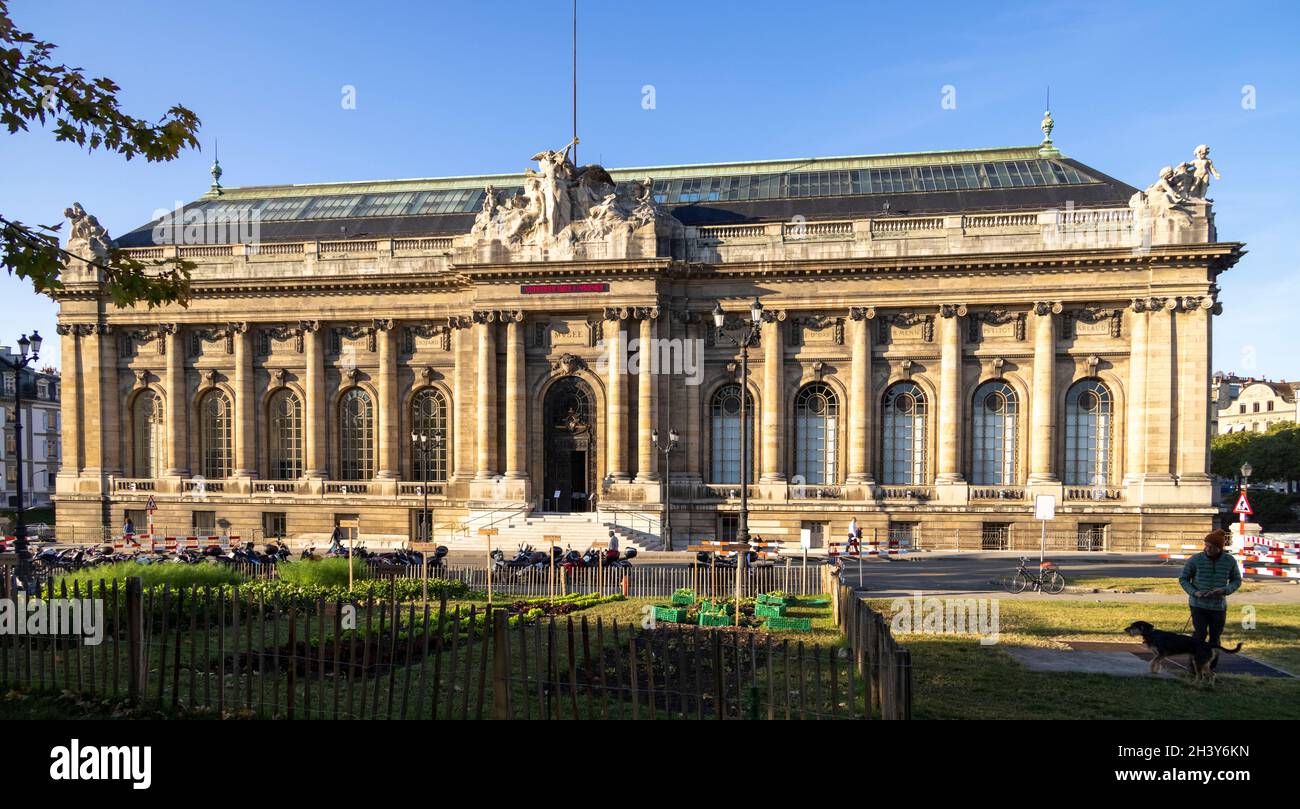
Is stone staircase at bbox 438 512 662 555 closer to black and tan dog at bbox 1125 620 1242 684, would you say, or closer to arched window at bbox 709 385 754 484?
arched window at bbox 709 385 754 484

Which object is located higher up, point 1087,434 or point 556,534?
point 1087,434

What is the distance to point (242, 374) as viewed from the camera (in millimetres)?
43969

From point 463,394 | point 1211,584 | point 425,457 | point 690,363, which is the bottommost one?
point 425,457

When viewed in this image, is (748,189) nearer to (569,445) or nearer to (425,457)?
(569,445)

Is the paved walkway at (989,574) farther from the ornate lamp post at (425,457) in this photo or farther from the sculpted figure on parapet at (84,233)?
the sculpted figure on parapet at (84,233)

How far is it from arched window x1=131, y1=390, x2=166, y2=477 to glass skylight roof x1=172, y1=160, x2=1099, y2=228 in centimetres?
1356

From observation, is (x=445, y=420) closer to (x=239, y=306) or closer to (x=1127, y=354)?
(x=239, y=306)

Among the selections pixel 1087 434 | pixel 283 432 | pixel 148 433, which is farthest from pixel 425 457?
pixel 1087 434

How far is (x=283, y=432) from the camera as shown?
4500 cm

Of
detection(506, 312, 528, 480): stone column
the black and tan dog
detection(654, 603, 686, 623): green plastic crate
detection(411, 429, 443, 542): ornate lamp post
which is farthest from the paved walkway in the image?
detection(411, 429, 443, 542): ornate lamp post

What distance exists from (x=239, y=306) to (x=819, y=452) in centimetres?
3294

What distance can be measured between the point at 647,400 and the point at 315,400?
61.9 feet

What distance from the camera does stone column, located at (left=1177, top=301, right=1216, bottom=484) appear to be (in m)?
36.3
